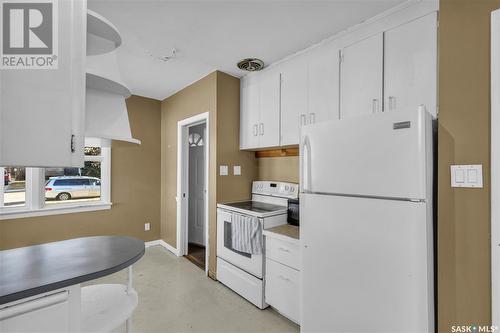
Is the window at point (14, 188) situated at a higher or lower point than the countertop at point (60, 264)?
higher

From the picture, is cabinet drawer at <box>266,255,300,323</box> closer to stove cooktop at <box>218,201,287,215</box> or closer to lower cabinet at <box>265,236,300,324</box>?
lower cabinet at <box>265,236,300,324</box>

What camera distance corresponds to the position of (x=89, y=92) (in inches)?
52.1

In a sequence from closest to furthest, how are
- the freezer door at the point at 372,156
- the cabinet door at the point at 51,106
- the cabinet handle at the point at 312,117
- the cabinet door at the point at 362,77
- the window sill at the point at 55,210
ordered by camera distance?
the cabinet door at the point at 51,106
the freezer door at the point at 372,156
the cabinet door at the point at 362,77
the cabinet handle at the point at 312,117
the window sill at the point at 55,210

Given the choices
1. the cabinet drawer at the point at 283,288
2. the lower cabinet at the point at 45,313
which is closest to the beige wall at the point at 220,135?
the cabinet drawer at the point at 283,288

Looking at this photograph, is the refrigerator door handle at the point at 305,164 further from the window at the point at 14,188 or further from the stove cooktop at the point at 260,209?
the window at the point at 14,188

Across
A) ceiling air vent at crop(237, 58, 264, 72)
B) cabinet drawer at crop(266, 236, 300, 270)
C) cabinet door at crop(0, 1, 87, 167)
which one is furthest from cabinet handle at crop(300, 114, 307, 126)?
cabinet door at crop(0, 1, 87, 167)

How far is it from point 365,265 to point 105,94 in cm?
178

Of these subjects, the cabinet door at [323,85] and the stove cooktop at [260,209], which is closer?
the cabinet door at [323,85]

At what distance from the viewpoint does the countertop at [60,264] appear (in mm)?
1028

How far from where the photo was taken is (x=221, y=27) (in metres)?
2.11

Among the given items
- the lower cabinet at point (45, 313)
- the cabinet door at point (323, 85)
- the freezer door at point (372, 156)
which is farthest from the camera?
the cabinet door at point (323, 85)

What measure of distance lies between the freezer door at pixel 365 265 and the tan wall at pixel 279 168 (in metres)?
1.15

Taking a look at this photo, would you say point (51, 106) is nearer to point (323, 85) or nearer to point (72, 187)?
point (323, 85)

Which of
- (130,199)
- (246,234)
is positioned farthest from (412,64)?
(130,199)
